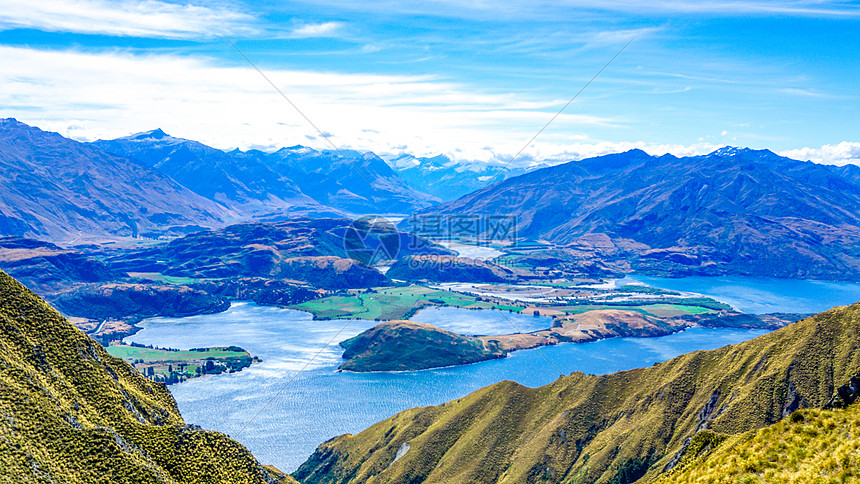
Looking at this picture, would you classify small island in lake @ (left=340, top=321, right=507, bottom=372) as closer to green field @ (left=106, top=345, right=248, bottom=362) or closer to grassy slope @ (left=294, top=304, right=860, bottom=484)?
green field @ (left=106, top=345, right=248, bottom=362)

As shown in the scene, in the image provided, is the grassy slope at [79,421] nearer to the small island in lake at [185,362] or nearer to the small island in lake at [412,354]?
the small island in lake at [185,362]

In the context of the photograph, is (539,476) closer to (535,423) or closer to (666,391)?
(535,423)

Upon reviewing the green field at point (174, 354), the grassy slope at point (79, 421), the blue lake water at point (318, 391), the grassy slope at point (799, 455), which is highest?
the grassy slope at point (799, 455)

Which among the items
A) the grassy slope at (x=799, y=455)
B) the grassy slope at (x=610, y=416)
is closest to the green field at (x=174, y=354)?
the grassy slope at (x=610, y=416)

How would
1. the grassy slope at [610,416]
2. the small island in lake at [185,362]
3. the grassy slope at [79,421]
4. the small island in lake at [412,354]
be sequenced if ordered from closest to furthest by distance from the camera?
the grassy slope at [79,421] < the grassy slope at [610,416] < the small island in lake at [185,362] < the small island in lake at [412,354]

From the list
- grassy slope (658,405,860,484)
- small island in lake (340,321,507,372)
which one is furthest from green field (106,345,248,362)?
grassy slope (658,405,860,484)

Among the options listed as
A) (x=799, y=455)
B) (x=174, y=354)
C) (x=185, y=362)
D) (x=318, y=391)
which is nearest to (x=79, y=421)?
(x=799, y=455)

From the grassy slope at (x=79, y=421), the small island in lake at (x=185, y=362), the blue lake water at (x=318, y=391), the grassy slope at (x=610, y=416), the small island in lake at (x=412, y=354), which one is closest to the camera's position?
the grassy slope at (x=79, y=421)
